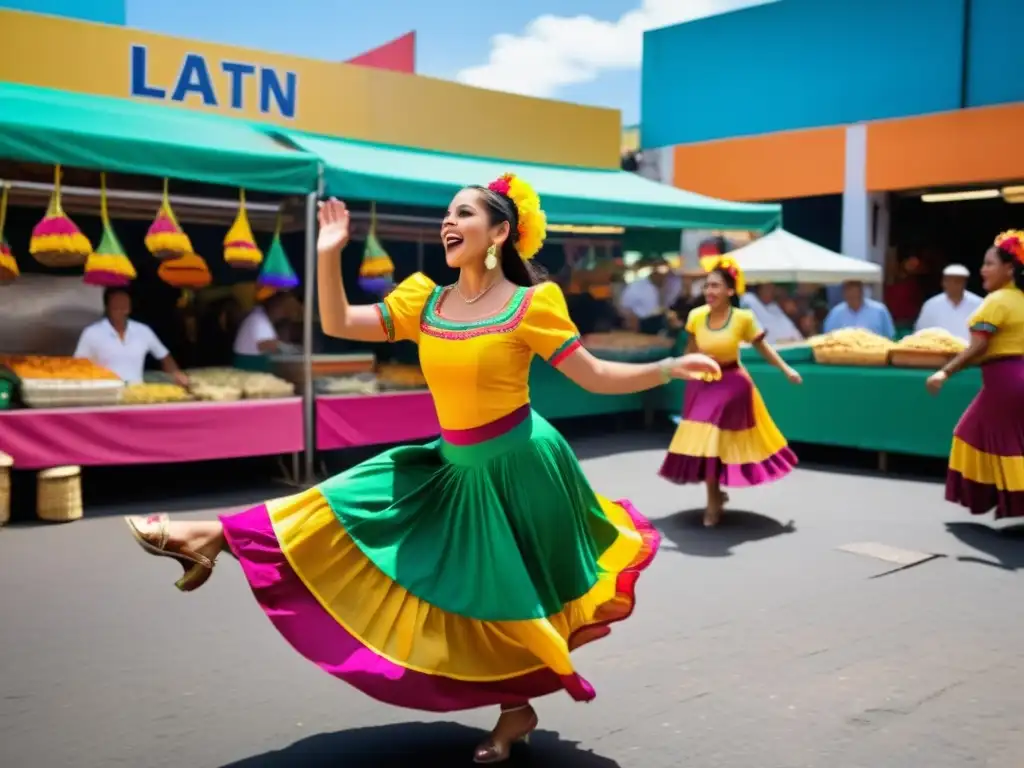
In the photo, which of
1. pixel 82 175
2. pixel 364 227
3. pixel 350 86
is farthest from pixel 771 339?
pixel 82 175

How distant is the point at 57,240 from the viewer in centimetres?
672

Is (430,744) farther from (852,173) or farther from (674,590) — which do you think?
(852,173)

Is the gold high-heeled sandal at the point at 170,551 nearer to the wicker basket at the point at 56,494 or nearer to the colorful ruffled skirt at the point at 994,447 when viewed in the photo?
the wicker basket at the point at 56,494

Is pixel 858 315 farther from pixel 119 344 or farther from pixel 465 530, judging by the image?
pixel 465 530

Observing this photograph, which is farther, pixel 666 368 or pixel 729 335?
pixel 729 335

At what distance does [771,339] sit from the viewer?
463 inches

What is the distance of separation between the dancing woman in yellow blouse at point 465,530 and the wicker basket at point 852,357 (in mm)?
6843

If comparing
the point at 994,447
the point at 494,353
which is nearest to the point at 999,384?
the point at 994,447

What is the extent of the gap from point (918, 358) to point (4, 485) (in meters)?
7.85

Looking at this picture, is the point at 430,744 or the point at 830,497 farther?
the point at 830,497

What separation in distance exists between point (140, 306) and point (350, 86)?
343 cm

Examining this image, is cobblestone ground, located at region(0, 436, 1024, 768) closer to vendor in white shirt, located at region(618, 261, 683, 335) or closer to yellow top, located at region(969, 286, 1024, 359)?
yellow top, located at region(969, 286, 1024, 359)

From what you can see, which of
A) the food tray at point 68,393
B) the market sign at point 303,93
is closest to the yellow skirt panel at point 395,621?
the food tray at point 68,393

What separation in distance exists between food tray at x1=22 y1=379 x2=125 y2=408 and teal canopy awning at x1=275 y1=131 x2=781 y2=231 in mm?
2371
